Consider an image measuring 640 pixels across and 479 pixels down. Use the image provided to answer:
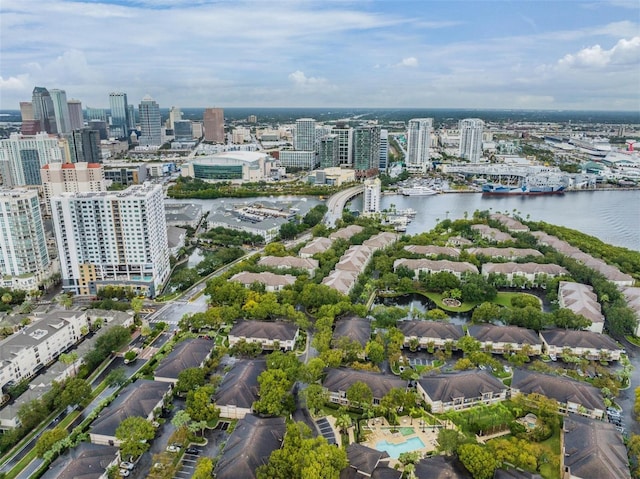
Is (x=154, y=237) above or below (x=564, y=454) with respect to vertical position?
above

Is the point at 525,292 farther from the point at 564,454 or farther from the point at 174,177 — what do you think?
the point at 174,177

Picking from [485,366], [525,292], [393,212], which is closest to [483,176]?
[393,212]

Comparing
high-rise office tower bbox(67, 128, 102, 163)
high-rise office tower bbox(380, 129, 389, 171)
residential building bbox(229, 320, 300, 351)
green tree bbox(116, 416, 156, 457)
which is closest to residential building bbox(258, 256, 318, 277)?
residential building bbox(229, 320, 300, 351)

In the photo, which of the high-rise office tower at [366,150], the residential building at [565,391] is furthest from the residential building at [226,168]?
the residential building at [565,391]

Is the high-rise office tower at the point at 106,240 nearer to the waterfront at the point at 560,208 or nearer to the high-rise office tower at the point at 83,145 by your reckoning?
the waterfront at the point at 560,208

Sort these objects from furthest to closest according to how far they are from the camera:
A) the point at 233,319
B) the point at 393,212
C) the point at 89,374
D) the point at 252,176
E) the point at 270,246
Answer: the point at 252,176 < the point at 393,212 < the point at 270,246 < the point at 233,319 < the point at 89,374

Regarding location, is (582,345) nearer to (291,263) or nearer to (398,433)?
(398,433)
